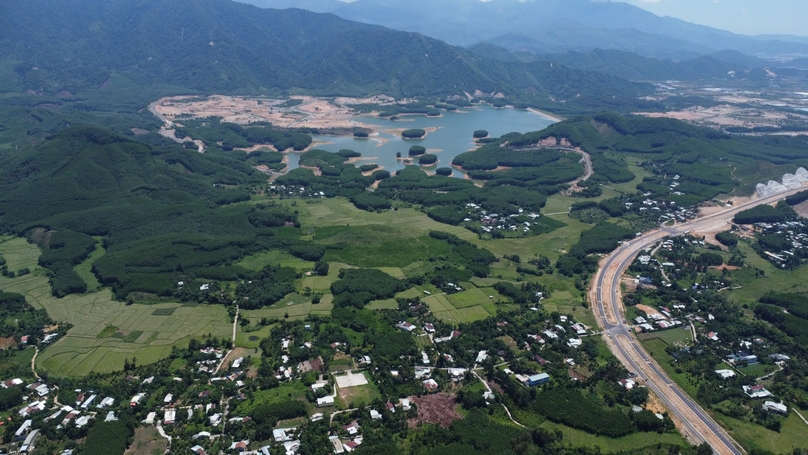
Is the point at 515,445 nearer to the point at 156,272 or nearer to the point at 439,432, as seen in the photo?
the point at 439,432

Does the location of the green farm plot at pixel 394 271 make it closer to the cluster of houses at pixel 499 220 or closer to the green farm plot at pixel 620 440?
the cluster of houses at pixel 499 220

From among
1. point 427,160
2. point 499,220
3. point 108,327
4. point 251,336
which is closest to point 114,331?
point 108,327

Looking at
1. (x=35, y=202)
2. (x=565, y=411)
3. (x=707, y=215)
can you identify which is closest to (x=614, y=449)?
(x=565, y=411)

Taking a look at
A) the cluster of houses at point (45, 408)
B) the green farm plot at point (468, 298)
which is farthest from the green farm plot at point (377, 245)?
the cluster of houses at point (45, 408)

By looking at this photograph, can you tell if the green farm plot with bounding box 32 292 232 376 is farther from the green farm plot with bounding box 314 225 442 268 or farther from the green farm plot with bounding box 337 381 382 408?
the green farm plot with bounding box 314 225 442 268

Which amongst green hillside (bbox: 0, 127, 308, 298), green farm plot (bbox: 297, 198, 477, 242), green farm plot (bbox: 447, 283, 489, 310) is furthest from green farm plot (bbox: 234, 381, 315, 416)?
green farm plot (bbox: 297, 198, 477, 242)

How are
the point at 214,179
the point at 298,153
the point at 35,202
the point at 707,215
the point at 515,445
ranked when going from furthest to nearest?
1. the point at 298,153
2. the point at 214,179
3. the point at 707,215
4. the point at 35,202
5. the point at 515,445

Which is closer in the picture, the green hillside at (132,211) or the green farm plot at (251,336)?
the green farm plot at (251,336)
